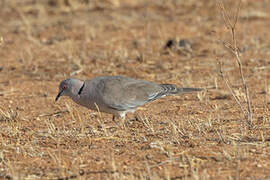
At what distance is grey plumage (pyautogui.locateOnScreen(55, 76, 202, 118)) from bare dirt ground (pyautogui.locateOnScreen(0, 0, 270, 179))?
25 centimetres

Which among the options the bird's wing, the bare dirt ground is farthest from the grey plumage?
the bare dirt ground

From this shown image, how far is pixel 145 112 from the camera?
7676mm

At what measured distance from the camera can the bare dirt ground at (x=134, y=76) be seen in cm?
530

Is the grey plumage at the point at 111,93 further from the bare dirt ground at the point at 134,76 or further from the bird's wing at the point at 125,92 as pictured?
the bare dirt ground at the point at 134,76

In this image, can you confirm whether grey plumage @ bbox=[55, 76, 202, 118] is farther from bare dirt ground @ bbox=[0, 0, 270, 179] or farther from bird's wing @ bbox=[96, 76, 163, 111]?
bare dirt ground @ bbox=[0, 0, 270, 179]

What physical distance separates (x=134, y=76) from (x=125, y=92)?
129 inches

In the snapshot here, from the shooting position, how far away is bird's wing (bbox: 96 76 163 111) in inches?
259

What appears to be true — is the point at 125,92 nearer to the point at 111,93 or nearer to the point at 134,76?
the point at 111,93

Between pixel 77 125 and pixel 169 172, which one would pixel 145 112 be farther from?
pixel 169 172

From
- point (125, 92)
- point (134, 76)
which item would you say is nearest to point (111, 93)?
point (125, 92)

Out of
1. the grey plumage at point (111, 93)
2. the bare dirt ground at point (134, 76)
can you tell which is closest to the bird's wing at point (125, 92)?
the grey plumage at point (111, 93)

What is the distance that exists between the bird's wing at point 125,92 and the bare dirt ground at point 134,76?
269 millimetres

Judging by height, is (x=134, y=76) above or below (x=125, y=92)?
below

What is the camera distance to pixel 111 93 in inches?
260
